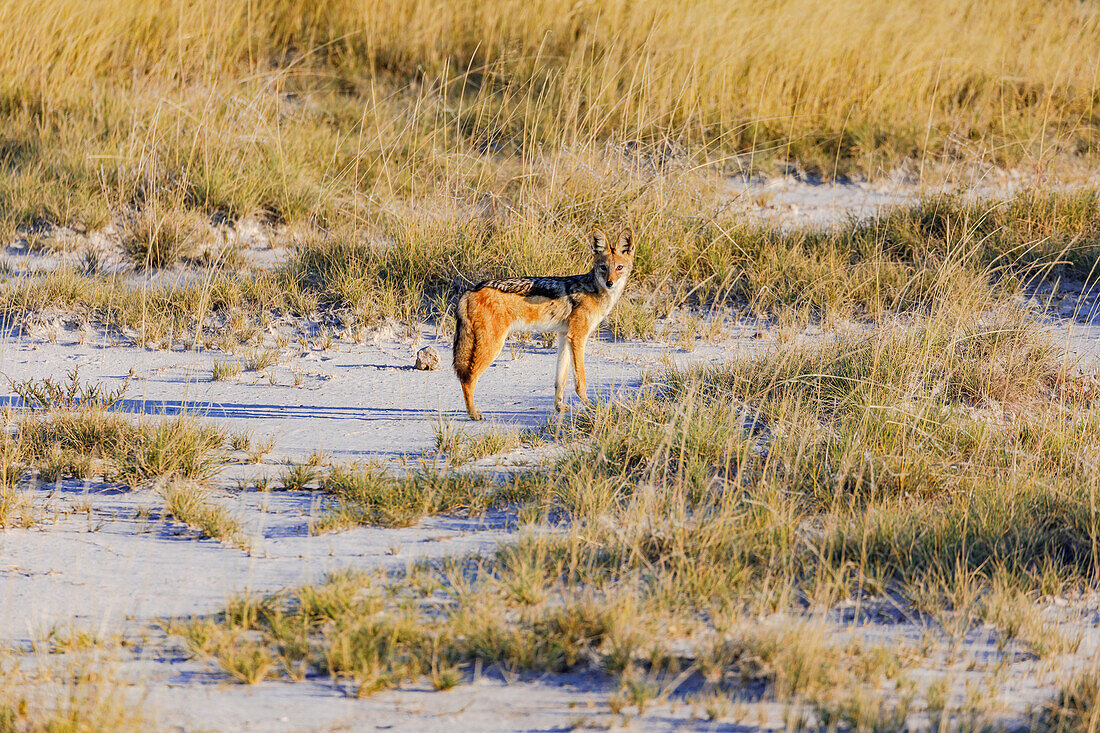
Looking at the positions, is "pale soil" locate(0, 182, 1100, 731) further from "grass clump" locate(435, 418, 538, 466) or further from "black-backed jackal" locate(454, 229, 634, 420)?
"black-backed jackal" locate(454, 229, 634, 420)

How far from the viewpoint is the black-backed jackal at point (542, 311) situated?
5.86 metres

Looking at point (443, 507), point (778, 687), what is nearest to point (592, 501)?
point (443, 507)

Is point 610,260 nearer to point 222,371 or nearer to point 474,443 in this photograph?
point 474,443

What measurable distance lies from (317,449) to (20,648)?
215 cm

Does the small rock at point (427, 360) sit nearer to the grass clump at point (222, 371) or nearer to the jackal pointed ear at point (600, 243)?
the grass clump at point (222, 371)

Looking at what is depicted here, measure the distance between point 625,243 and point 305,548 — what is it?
3.05m

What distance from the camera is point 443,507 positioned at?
484cm

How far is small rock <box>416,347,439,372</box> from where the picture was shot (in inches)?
275

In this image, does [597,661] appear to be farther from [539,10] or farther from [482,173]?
[539,10]

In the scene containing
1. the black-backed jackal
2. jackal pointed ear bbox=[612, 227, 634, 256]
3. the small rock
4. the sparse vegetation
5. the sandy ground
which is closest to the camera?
the sandy ground

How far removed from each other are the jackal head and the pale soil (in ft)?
2.29

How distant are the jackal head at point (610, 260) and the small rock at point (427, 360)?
1355 mm

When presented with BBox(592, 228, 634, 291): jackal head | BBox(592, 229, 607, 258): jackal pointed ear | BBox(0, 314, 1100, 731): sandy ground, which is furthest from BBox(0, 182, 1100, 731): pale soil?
BBox(592, 229, 607, 258): jackal pointed ear

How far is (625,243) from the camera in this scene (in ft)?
21.4
